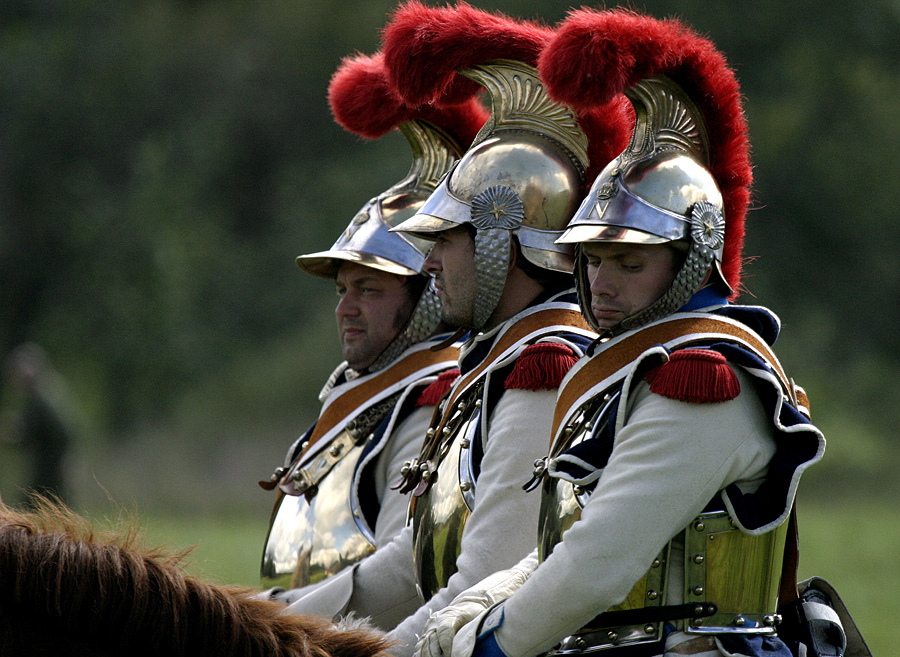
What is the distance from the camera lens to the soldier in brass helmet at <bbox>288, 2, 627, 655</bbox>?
3.53m

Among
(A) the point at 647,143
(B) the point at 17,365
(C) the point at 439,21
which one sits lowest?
(B) the point at 17,365

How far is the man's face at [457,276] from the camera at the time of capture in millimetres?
3943

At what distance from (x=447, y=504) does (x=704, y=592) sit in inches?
41.6

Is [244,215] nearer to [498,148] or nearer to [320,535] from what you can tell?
[320,535]

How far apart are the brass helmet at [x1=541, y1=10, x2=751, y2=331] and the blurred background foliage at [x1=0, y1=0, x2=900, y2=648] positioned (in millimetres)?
20660

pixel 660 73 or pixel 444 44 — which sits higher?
pixel 444 44

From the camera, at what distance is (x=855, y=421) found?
2420cm

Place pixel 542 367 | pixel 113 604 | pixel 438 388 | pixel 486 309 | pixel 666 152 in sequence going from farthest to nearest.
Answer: pixel 438 388, pixel 486 309, pixel 542 367, pixel 666 152, pixel 113 604

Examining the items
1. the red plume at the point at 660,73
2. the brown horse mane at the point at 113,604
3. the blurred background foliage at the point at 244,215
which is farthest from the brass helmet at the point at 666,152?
the blurred background foliage at the point at 244,215

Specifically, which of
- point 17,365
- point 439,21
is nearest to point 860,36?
point 17,365

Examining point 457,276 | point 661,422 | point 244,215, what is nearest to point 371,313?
point 457,276

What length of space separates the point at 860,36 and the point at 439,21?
24.7 meters

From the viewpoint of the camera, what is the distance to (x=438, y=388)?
4496 mm

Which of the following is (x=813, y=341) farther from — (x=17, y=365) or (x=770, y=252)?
(x=17, y=365)
